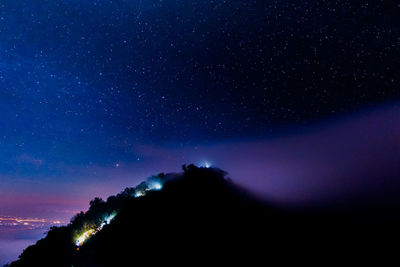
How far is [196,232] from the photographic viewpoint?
1247 inches

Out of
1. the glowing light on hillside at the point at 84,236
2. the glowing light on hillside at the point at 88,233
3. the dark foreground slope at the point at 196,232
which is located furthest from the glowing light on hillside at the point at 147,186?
the glowing light on hillside at the point at 84,236

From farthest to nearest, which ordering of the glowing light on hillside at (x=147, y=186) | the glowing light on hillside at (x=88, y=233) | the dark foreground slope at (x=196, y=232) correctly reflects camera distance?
the glowing light on hillside at (x=147, y=186) → the glowing light on hillside at (x=88, y=233) → the dark foreground slope at (x=196, y=232)

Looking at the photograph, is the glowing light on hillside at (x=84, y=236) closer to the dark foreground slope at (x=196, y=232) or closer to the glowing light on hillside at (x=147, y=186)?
the dark foreground slope at (x=196, y=232)

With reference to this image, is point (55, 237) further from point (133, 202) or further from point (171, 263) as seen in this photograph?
point (171, 263)

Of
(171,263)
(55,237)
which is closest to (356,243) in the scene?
(171,263)

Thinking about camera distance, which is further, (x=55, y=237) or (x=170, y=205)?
(x=55, y=237)

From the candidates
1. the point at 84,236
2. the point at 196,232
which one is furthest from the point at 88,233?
the point at 196,232

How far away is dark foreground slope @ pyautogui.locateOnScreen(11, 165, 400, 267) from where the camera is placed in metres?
29.0

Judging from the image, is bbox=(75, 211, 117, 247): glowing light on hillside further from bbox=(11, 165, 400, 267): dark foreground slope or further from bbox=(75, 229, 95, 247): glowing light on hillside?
bbox=(11, 165, 400, 267): dark foreground slope

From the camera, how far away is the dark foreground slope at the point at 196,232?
1141 inches

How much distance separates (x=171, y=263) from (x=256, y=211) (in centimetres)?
2073

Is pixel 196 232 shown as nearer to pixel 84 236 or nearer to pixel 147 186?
pixel 147 186

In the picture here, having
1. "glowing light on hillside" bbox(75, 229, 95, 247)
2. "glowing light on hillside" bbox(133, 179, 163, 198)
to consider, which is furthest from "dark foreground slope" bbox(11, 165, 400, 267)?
"glowing light on hillside" bbox(133, 179, 163, 198)

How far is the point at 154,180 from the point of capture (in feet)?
176
